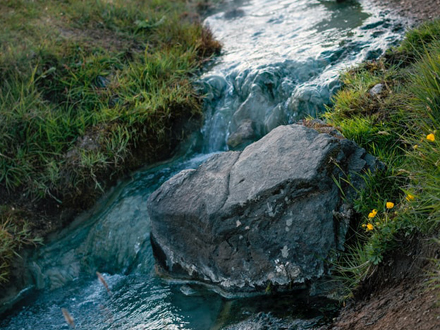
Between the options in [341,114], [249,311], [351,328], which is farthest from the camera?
[341,114]

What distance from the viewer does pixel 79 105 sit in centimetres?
674

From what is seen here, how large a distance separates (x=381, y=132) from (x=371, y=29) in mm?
3356

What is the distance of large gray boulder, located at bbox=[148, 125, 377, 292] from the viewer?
13.8ft

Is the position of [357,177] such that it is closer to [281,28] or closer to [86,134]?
[86,134]

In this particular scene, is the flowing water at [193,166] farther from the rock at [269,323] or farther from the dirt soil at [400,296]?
the dirt soil at [400,296]

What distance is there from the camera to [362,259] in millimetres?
3891

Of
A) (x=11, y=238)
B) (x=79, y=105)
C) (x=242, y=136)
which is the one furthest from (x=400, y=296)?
(x=79, y=105)

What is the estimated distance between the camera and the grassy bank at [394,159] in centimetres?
365

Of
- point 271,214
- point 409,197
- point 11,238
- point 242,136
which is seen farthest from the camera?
point 242,136

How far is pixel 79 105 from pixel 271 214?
11.9ft

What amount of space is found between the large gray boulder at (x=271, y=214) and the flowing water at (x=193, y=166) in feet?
0.93

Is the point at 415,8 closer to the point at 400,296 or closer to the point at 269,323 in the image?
the point at 400,296

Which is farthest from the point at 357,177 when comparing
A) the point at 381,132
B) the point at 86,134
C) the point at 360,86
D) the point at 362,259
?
the point at 86,134

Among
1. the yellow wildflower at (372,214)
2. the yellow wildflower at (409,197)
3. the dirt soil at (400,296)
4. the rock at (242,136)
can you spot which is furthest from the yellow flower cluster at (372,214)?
the rock at (242,136)
